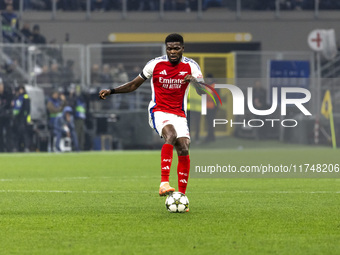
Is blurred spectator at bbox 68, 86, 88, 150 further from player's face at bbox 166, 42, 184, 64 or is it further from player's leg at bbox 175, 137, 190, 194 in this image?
player's leg at bbox 175, 137, 190, 194

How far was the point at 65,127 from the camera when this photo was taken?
25.3 meters

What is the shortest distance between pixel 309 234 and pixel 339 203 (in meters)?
2.98

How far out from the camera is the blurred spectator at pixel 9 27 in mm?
30891

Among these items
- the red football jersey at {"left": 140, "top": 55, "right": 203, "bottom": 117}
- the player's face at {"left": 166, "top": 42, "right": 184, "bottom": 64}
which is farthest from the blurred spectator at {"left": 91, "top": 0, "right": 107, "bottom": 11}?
the player's face at {"left": 166, "top": 42, "right": 184, "bottom": 64}

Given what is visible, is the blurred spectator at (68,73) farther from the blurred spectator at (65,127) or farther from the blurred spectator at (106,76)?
the blurred spectator at (65,127)

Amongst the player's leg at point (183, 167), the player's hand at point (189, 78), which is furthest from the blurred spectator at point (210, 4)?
the player's leg at point (183, 167)

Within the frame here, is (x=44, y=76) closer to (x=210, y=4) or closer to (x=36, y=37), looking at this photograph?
(x=36, y=37)

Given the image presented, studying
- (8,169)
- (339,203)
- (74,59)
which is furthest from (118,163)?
(339,203)

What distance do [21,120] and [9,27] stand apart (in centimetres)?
716

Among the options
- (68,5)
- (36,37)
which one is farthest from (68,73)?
(68,5)

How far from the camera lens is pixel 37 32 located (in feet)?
103

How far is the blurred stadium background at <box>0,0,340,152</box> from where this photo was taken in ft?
82.4

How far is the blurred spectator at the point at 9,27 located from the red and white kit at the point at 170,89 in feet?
71.0

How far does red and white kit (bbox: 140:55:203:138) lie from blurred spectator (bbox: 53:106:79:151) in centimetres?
1523
